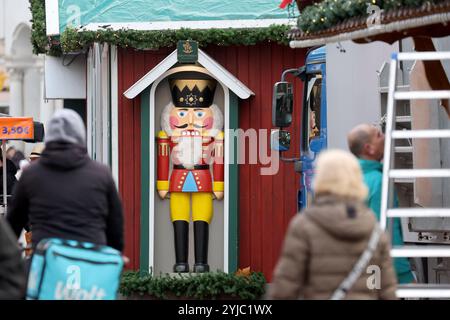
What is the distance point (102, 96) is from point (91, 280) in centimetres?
1008

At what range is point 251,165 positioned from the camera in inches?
649

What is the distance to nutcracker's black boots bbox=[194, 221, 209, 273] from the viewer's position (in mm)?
16141

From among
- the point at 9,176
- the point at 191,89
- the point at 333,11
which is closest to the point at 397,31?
the point at 333,11

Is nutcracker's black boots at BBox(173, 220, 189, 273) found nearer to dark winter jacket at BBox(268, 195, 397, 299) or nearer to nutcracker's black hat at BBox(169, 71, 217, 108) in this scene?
nutcracker's black hat at BBox(169, 71, 217, 108)

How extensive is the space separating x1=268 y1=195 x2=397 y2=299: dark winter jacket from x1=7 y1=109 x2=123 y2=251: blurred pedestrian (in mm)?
1511

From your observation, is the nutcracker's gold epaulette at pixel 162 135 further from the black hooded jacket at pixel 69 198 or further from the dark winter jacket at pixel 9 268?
the dark winter jacket at pixel 9 268

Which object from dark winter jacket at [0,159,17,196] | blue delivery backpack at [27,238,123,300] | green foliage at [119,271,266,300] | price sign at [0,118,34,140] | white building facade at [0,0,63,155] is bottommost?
green foliage at [119,271,266,300]

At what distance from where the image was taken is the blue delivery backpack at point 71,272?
7.35m

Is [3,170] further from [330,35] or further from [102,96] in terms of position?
[330,35]

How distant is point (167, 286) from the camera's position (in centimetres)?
1565

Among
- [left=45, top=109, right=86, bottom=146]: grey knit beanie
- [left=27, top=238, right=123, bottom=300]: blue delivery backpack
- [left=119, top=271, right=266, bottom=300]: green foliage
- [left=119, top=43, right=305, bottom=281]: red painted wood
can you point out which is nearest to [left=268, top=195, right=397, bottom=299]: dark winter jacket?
[left=27, top=238, right=123, bottom=300]: blue delivery backpack

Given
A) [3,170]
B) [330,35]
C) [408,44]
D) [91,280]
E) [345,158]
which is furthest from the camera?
[3,170]
